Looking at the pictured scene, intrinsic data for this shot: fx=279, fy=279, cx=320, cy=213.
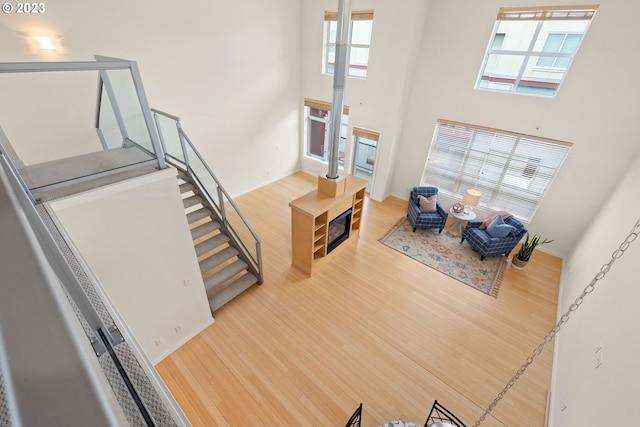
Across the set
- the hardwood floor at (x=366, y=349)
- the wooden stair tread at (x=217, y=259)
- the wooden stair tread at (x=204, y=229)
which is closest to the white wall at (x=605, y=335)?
the hardwood floor at (x=366, y=349)

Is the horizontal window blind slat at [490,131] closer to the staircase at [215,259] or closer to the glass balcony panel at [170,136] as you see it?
the staircase at [215,259]

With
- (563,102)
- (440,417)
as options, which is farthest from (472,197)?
(440,417)

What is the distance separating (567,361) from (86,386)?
4.99m

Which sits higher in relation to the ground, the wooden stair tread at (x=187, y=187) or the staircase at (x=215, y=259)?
the wooden stair tread at (x=187, y=187)

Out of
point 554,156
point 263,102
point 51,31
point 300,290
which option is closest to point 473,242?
point 554,156

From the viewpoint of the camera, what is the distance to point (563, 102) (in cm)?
503

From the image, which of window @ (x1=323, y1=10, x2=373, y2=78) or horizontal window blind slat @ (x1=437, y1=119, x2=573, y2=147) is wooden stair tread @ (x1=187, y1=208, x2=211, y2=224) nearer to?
window @ (x1=323, y1=10, x2=373, y2=78)

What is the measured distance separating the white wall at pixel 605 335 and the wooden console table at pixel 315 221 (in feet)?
11.9

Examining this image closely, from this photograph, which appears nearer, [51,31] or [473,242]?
[51,31]

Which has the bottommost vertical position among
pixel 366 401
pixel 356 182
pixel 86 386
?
pixel 366 401

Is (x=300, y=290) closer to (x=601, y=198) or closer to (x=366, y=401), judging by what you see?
(x=366, y=401)

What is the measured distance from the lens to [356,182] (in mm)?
5602

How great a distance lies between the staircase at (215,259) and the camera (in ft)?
14.6

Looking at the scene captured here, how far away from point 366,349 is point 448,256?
2.90 m
